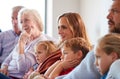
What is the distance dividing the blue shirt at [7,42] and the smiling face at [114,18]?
147 cm

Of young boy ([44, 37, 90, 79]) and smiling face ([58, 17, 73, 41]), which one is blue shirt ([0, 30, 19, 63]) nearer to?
smiling face ([58, 17, 73, 41])

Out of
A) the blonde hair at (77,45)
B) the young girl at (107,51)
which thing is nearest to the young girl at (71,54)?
the blonde hair at (77,45)

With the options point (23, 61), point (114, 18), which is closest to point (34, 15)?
point (23, 61)

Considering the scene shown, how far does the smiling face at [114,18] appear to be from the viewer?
1643 millimetres

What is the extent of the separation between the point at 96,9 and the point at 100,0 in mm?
128

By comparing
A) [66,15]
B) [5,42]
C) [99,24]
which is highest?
[66,15]

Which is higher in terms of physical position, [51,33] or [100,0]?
[100,0]

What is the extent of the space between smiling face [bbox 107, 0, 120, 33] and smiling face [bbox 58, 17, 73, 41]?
0.44m

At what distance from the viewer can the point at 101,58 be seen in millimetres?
1328

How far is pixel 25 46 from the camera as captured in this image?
2561 mm

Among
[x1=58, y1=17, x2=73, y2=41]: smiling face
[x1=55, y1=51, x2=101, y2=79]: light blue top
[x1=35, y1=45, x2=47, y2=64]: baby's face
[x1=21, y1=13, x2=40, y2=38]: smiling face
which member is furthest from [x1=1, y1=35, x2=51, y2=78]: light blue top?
[x1=55, y1=51, x2=101, y2=79]: light blue top

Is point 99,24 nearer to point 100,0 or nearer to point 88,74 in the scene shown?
point 100,0

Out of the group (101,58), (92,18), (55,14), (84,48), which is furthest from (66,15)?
(55,14)

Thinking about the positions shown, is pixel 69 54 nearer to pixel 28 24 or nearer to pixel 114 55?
pixel 114 55
